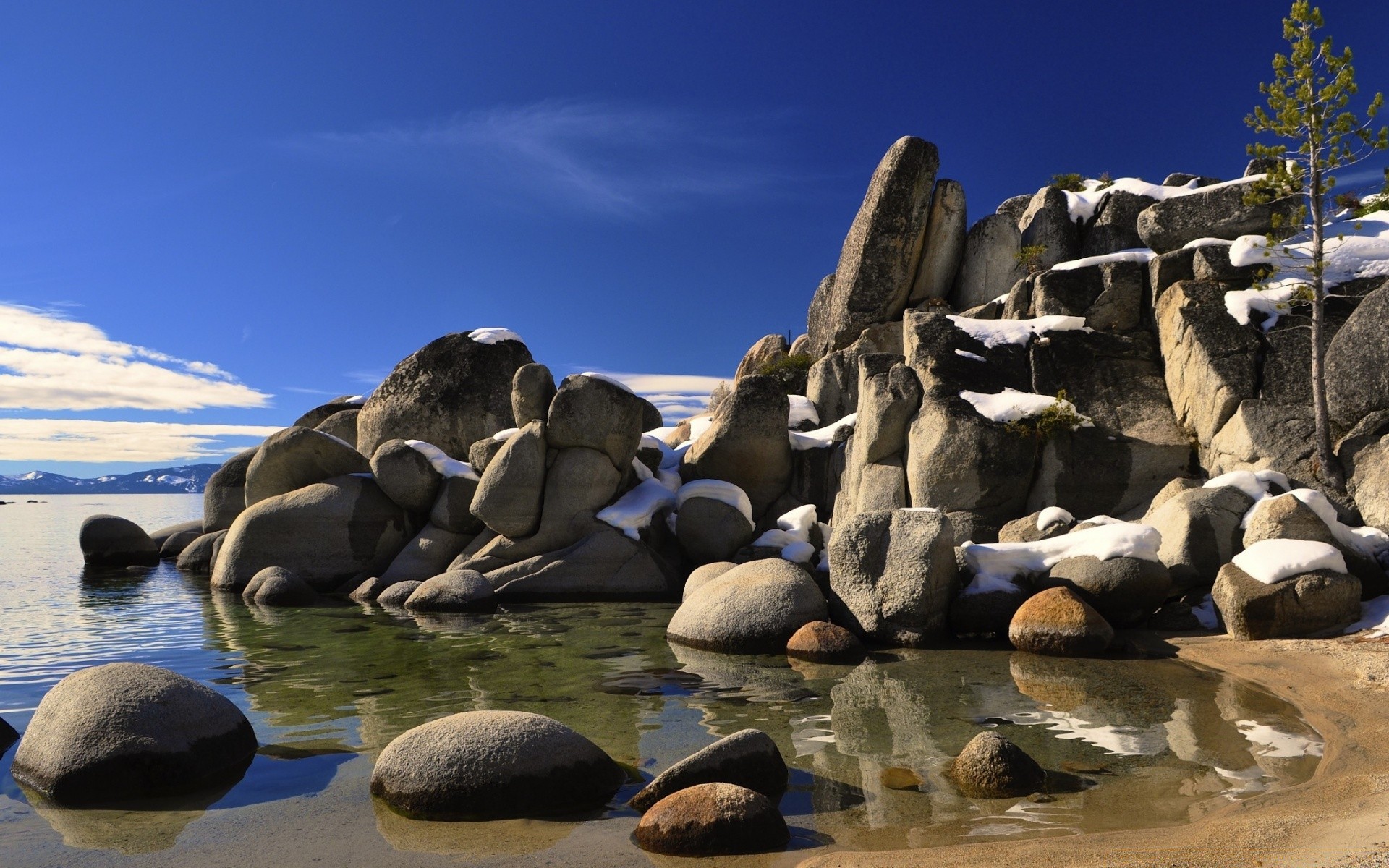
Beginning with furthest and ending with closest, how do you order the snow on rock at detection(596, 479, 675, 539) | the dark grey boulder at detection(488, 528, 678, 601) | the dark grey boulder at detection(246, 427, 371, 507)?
the dark grey boulder at detection(246, 427, 371, 507)
the snow on rock at detection(596, 479, 675, 539)
the dark grey boulder at detection(488, 528, 678, 601)

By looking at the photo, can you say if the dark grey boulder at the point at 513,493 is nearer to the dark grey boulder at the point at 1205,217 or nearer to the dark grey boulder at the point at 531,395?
the dark grey boulder at the point at 531,395

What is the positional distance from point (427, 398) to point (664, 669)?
16767 mm

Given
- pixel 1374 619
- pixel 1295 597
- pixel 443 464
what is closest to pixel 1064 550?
pixel 1295 597

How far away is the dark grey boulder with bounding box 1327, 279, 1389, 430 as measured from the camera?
18.3m

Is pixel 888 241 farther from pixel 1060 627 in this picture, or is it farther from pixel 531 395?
pixel 1060 627

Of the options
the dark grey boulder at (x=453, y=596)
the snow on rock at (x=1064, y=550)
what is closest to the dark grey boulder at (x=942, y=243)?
the snow on rock at (x=1064, y=550)

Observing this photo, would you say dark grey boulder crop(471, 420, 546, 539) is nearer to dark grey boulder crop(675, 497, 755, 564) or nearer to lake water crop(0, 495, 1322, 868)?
dark grey boulder crop(675, 497, 755, 564)

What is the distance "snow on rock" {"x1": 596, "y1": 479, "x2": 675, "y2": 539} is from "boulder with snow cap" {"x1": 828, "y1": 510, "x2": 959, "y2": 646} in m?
6.91

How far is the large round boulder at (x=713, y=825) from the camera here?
5.93 meters

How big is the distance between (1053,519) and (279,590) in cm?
1527

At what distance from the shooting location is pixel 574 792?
6.97 metres

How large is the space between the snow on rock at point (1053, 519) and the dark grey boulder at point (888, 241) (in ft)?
50.9

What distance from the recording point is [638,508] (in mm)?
21297

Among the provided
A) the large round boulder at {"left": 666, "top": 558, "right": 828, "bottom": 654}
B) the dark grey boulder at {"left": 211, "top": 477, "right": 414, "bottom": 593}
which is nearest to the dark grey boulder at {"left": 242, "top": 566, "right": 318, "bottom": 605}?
the dark grey boulder at {"left": 211, "top": 477, "right": 414, "bottom": 593}
